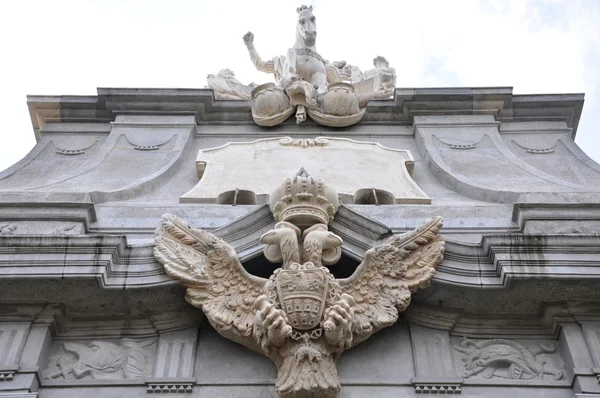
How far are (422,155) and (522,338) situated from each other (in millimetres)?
3748

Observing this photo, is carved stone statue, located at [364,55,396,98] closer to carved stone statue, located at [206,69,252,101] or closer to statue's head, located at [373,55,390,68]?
statue's head, located at [373,55,390,68]

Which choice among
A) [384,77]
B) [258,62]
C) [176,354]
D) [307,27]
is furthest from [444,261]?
[258,62]

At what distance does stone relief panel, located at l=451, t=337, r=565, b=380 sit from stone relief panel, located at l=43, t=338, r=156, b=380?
2.77 meters

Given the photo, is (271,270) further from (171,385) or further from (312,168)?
(312,168)

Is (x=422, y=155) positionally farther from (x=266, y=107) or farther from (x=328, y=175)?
(x=266, y=107)

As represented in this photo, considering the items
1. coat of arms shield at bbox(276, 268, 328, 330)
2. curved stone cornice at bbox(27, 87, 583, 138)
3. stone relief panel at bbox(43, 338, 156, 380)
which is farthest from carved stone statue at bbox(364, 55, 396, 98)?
stone relief panel at bbox(43, 338, 156, 380)

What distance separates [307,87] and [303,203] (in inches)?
150

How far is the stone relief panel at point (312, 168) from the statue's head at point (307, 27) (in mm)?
2671

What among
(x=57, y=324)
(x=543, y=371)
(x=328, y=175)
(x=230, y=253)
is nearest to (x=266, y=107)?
(x=328, y=175)

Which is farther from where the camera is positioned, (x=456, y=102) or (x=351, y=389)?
(x=456, y=102)

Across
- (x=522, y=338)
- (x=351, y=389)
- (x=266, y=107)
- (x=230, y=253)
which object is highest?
(x=266, y=107)

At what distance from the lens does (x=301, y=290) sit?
6.31 meters

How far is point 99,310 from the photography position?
6.91m

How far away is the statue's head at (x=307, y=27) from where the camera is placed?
39.7ft
